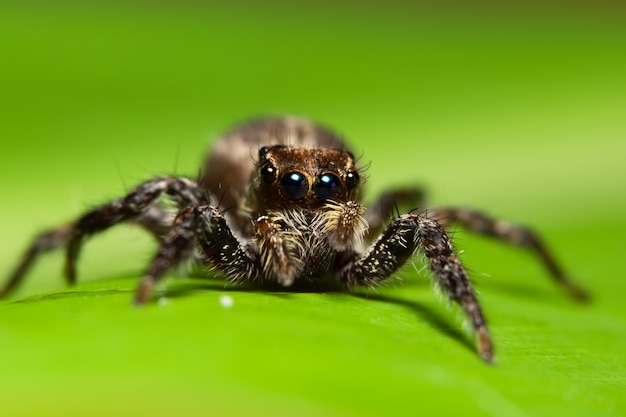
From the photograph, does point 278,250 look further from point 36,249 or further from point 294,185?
point 36,249

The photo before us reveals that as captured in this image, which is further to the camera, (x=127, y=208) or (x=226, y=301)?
(x=127, y=208)

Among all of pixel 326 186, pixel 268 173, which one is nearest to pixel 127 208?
pixel 268 173

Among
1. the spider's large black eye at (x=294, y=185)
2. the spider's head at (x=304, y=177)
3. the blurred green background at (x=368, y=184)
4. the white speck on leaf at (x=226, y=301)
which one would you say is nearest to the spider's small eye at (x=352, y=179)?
the spider's head at (x=304, y=177)

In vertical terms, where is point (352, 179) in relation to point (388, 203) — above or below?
above

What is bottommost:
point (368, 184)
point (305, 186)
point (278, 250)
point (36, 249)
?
point (36, 249)

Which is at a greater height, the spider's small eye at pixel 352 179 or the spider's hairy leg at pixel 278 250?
the spider's small eye at pixel 352 179

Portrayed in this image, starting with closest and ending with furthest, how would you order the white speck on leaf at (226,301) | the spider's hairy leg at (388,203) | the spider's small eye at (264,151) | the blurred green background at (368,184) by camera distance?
the blurred green background at (368,184) → the white speck on leaf at (226,301) → the spider's small eye at (264,151) → the spider's hairy leg at (388,203)

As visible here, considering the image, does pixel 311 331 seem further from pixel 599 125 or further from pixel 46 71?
pixel 599 125

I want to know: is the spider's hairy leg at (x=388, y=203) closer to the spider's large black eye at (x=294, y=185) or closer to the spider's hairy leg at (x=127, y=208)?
the spider's large black eye at (x=294, y=185)
